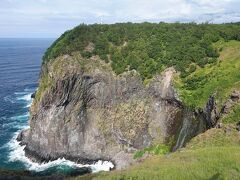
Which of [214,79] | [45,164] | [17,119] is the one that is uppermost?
[214,79]

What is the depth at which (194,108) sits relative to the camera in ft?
217

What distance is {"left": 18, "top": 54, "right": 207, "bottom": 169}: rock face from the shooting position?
74.8 m

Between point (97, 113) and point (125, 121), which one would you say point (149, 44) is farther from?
point (97, 113)

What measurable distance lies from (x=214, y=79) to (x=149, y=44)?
2174 cm

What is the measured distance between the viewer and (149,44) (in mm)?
85750

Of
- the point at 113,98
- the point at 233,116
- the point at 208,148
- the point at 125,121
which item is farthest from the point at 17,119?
the point at 208,148

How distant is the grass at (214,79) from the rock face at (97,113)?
9.90ft

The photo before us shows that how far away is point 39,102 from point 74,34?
18.1 metres

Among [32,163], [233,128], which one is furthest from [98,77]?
[233,128]

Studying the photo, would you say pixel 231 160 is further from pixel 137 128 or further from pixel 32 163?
pixel 32 163

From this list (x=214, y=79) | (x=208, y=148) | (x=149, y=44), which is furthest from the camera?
(x=149, y=44)

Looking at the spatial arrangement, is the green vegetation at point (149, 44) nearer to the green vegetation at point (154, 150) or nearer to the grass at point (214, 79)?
the grass at point (214, 79)

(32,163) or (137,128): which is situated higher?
(137,128)

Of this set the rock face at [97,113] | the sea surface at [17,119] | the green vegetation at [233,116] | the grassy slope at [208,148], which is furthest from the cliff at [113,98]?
the green vegetation at [233,116]
